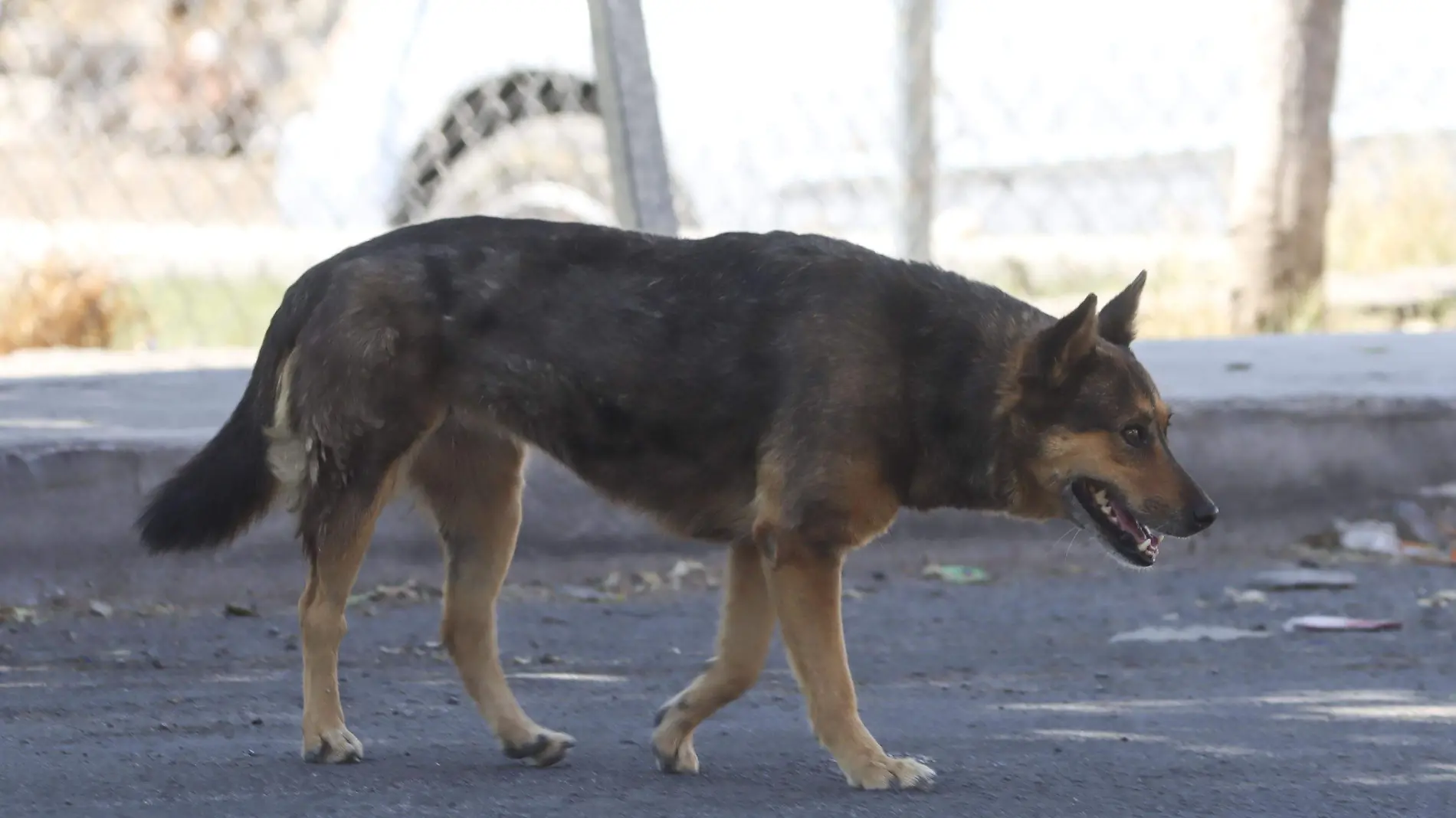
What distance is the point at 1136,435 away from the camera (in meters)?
4.29

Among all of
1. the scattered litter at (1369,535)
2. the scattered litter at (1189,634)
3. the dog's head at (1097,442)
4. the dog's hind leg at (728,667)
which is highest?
the dog's head at (1097,442)

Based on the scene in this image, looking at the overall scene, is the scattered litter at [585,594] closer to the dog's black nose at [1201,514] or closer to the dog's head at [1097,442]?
the dog's head at [1097,442]

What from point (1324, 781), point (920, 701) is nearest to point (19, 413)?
point (920, 701)

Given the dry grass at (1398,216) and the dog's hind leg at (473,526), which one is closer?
the dog's hind leg at (473,526)

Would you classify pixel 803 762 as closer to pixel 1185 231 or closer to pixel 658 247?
pixel 658 247

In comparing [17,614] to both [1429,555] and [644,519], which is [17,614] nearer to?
[644,519]

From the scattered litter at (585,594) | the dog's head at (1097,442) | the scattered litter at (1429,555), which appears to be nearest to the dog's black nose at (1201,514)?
the dog's head at (1097,442)

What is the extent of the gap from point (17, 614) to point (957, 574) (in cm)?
282

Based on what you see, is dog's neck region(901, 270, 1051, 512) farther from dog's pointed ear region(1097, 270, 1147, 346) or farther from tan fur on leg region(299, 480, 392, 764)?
tan fur on leg region(299, 480, 392, 764)

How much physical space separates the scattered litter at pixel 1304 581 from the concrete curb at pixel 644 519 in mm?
346

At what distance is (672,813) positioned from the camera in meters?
3.81

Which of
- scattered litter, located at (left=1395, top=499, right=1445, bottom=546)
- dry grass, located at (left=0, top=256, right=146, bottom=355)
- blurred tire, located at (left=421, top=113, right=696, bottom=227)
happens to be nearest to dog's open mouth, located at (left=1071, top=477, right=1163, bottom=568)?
scattered litter, located at (left=1395, top=499, right=1445, bottom=546)

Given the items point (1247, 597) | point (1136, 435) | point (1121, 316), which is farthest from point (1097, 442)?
point (1247, 597)

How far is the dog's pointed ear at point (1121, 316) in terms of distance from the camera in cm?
455
